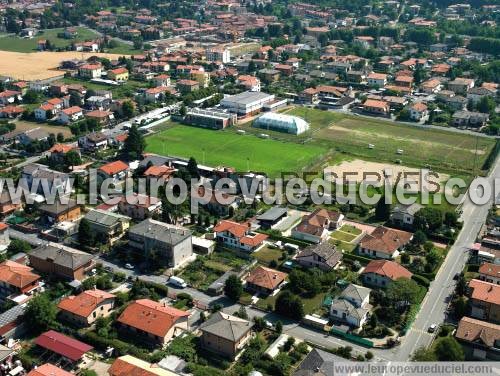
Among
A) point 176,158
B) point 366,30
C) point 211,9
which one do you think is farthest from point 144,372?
point 211,9

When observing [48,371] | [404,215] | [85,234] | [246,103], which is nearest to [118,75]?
[246,103]

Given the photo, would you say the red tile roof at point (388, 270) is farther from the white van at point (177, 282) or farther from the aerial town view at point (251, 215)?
the white van at point (177, 282)

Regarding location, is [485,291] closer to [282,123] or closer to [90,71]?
[282,123]

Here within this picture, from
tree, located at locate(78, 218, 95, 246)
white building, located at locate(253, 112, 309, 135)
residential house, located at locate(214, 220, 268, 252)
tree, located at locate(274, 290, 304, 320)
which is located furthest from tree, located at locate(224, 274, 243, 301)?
white building, located at locate(253, 112, 309, 135)

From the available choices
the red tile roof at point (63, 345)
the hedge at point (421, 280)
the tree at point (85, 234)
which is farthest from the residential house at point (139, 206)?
the hedge at point (421, 280)

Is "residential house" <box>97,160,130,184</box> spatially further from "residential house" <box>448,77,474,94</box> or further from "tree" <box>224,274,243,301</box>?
"residential house" <box>448,77,474,94</box>

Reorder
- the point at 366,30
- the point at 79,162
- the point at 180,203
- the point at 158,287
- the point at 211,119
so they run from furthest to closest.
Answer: the point at 366,30, the point at 211,119, the point at 79,162, the point at 180,203, the point at 158,287

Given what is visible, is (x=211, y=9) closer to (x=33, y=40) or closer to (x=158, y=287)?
(x=33, y=40)
